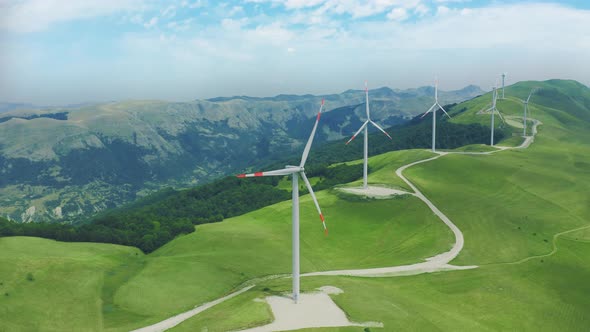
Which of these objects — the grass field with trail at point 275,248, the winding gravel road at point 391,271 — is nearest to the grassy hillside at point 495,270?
the winding gravel road at point 391,271

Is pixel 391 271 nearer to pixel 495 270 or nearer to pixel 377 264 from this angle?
pixel 377 264

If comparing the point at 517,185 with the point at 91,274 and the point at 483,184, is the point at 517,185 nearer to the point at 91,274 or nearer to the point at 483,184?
the point at 483,184

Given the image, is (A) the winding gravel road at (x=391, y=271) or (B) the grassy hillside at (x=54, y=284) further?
(A) the winding gravel road at (x=391, y=271)

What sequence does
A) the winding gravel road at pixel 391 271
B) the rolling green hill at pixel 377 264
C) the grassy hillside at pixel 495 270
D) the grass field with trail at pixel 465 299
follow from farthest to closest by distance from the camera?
the rolling green hill at pixel 377 264, the winding gravel road at pixel 391 271, the grassy hillside at pixel 495 270, the grass field with trail at pixel 465 299

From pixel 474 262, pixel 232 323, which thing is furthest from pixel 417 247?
pixel 232 323

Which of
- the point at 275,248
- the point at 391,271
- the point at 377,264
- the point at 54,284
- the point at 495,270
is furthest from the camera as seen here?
the point at 275,248

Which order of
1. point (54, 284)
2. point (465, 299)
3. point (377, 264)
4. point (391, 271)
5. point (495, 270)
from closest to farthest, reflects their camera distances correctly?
point (465, 299) < point (54, 284) < point (495, 270) < point (391, 271) < point (377, 264)

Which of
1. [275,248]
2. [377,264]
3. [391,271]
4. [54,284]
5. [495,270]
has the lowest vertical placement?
[377,264]

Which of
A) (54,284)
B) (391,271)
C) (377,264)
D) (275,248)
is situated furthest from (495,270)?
(54,284)

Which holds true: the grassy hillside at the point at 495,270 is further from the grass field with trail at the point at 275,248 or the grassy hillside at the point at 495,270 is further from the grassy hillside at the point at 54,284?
the grassy hillside at the point at 54,284

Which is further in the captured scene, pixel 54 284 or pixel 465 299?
pixel 54 284
